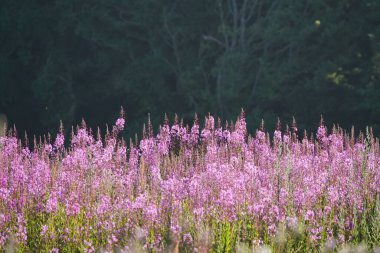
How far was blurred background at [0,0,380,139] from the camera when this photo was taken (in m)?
19.5

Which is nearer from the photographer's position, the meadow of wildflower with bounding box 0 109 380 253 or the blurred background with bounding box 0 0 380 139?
the meadow of wildflower with bounding box 0 109 380 253

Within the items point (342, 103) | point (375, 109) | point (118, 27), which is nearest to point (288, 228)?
point (375, 109)

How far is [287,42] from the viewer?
20.7 metres

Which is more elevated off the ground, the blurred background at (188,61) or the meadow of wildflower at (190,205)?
the blurred background at (188,61)

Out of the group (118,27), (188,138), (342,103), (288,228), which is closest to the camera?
(288,228)

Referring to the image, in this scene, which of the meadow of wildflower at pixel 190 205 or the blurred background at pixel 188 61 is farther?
the blurred background at pixel 188 61

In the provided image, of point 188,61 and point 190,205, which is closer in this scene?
point 190,205

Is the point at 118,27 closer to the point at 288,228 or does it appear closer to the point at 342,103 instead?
the point at 342,103

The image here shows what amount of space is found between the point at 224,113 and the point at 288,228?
46.4 ft

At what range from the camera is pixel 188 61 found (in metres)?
21.5

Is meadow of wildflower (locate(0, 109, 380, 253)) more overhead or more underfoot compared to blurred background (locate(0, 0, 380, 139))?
more underfoot

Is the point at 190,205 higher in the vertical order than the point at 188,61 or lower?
lower

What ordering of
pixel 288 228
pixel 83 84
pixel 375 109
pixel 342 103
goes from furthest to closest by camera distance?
pixel 83 84
pixel 342 103
pixel 375 109
pixel 288 228

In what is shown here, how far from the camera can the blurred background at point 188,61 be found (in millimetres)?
19531
